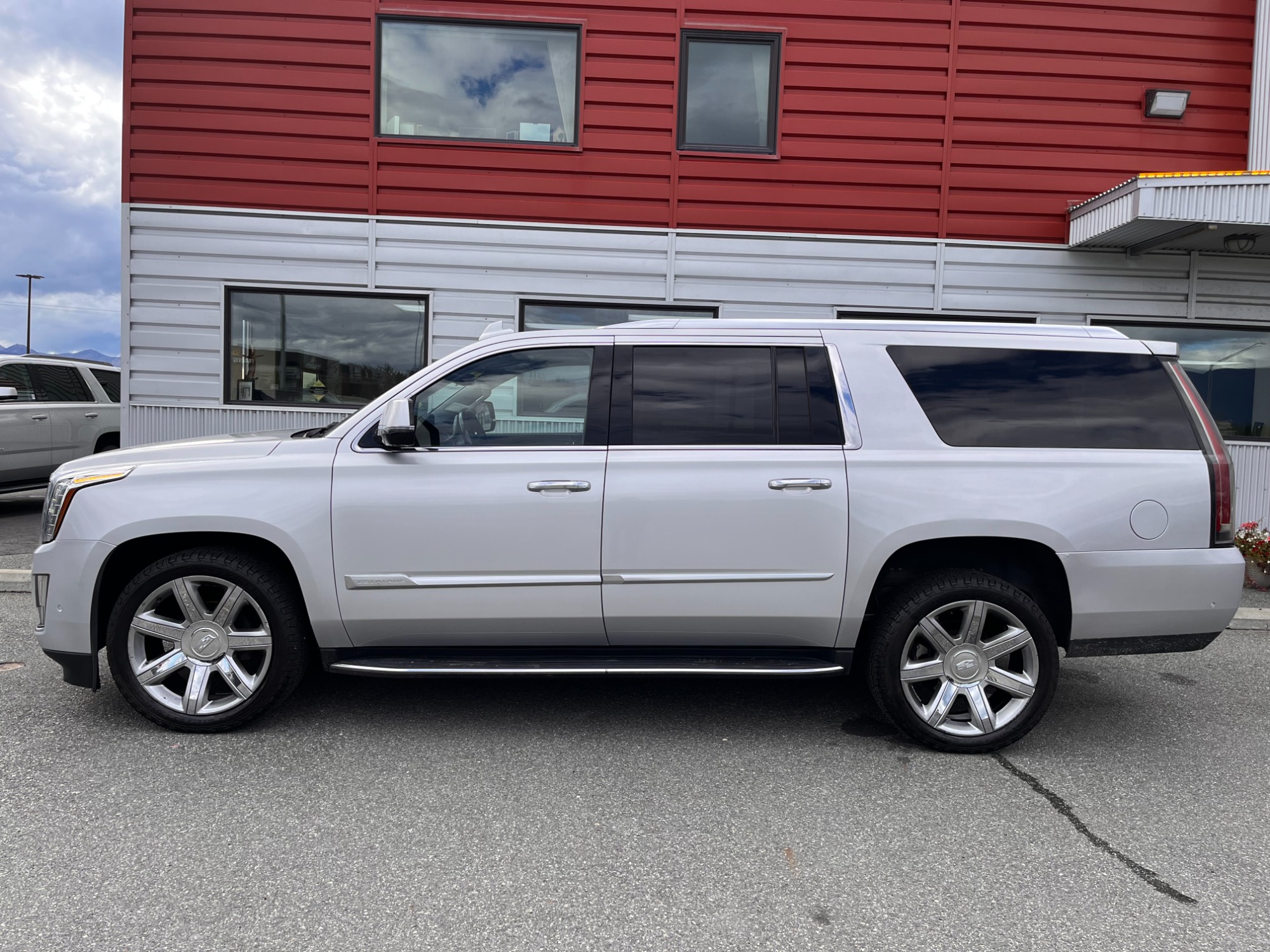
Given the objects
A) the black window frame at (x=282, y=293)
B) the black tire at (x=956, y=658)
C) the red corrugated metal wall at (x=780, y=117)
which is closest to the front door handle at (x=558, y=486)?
the black tire at (x=956, y=658)

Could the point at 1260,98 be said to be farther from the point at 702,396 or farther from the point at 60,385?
the point at 60,385

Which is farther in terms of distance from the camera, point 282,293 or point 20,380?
point 20,380

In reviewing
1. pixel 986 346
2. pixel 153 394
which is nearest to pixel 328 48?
pixel 153 394

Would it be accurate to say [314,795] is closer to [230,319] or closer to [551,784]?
[551,784]

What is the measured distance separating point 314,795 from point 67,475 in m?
1.88

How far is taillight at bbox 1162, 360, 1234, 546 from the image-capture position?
3963 millimetres

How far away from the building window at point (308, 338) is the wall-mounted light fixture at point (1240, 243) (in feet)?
24.9

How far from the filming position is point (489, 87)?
876cm

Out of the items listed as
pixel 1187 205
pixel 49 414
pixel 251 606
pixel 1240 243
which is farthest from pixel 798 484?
pixel 49 414

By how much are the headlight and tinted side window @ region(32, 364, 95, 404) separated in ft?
27.1

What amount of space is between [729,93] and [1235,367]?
18.6ft

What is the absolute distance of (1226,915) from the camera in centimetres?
272

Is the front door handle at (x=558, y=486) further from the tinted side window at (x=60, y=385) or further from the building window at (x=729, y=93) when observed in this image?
the tinted side window at (x=60, y=385)

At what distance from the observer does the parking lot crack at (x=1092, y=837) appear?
2869 mm
